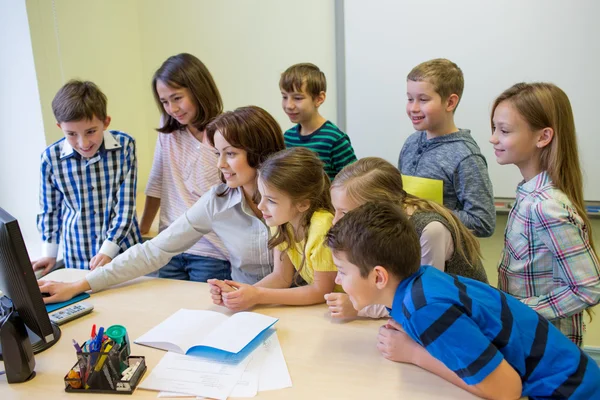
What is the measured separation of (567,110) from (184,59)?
1358 mm

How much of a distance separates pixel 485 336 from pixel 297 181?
2.24 ft

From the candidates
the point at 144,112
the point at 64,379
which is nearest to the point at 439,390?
the point at 64,379

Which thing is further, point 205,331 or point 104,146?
point 104,146

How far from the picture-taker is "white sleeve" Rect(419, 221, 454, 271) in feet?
4.22

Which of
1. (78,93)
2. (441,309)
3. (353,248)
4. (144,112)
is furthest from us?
(144,112)

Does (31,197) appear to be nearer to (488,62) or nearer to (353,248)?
(353,248)

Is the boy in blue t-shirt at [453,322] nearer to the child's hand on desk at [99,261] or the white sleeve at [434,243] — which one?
the white sleeve at [434,243]

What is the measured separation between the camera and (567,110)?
138 cm

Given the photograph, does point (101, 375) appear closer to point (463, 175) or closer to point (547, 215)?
point (547, 215)

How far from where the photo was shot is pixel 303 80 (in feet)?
7.00

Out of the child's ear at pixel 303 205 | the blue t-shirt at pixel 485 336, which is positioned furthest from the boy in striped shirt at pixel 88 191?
the blue t-shirt at pixel 485 336

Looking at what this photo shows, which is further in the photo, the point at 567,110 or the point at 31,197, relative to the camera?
the point at 31,197

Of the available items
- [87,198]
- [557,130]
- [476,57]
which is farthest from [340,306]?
[476,57]

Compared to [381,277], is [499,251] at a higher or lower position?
lower
